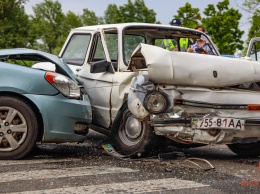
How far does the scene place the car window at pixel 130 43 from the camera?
8.01 meters

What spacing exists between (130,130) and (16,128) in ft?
4.71

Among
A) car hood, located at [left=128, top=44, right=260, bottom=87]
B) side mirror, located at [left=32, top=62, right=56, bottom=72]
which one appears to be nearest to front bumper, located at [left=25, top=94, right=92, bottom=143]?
car hood, located at [left=128, top=44, right=260, bottom=87]

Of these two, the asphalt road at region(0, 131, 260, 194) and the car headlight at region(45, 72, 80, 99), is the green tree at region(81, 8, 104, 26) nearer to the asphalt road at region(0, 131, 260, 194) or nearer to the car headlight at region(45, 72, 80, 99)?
the car headlight at region(45, 72, 80, 99)

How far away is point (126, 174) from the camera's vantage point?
18.5ft

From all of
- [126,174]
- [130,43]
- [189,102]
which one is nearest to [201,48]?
[130,43]

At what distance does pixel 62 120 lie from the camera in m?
6.71

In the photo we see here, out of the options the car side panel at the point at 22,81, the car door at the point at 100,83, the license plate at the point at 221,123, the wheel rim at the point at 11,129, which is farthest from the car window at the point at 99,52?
the license plate at the point at 221,123

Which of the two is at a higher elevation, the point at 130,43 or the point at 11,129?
the point at 130,43

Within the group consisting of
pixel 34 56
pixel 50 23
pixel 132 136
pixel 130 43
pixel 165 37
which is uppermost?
pixel 50 23

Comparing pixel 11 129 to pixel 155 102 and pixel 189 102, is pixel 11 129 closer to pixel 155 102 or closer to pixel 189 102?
pixel 155 102

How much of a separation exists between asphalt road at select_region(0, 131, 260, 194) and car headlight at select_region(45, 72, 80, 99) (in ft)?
2.69

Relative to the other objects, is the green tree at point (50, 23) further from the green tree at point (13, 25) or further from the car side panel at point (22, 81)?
the car side panel at point (22, 81)

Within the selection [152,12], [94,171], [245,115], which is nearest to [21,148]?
[94,171]

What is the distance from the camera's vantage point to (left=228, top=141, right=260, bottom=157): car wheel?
7312 mm
